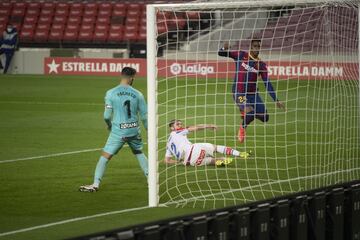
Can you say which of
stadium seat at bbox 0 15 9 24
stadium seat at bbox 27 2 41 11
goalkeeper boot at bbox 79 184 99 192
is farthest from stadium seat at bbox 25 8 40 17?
goalkeeper boot at bbox 79 184 99 192

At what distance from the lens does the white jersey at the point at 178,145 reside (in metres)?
16.6

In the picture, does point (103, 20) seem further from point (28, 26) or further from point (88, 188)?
point (88, 188)

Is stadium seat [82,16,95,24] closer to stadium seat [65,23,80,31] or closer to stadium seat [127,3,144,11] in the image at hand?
stadium seat [65,23,80,31]

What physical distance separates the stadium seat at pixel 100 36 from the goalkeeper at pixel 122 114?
2898 cm

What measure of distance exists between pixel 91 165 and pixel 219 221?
29.2 ft

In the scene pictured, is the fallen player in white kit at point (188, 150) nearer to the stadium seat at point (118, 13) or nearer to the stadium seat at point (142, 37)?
the stadium seat at point (142, 37)

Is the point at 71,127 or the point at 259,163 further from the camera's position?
the point at 71,127

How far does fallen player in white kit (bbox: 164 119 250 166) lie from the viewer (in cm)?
1664

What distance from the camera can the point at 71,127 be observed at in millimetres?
23562

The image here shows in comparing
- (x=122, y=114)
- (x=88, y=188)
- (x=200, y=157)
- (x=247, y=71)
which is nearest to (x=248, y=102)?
(x=247, y=71)

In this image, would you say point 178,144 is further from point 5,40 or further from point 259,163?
point 5,40

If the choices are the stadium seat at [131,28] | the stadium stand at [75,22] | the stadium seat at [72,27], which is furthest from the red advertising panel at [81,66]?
the stadium seat at [72,27]

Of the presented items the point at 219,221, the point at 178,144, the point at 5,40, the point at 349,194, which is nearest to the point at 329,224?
the point at 349,194

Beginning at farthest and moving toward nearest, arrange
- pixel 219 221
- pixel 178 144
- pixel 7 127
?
pixel 7 127 < pixel 178 144 < pixel 219 221
